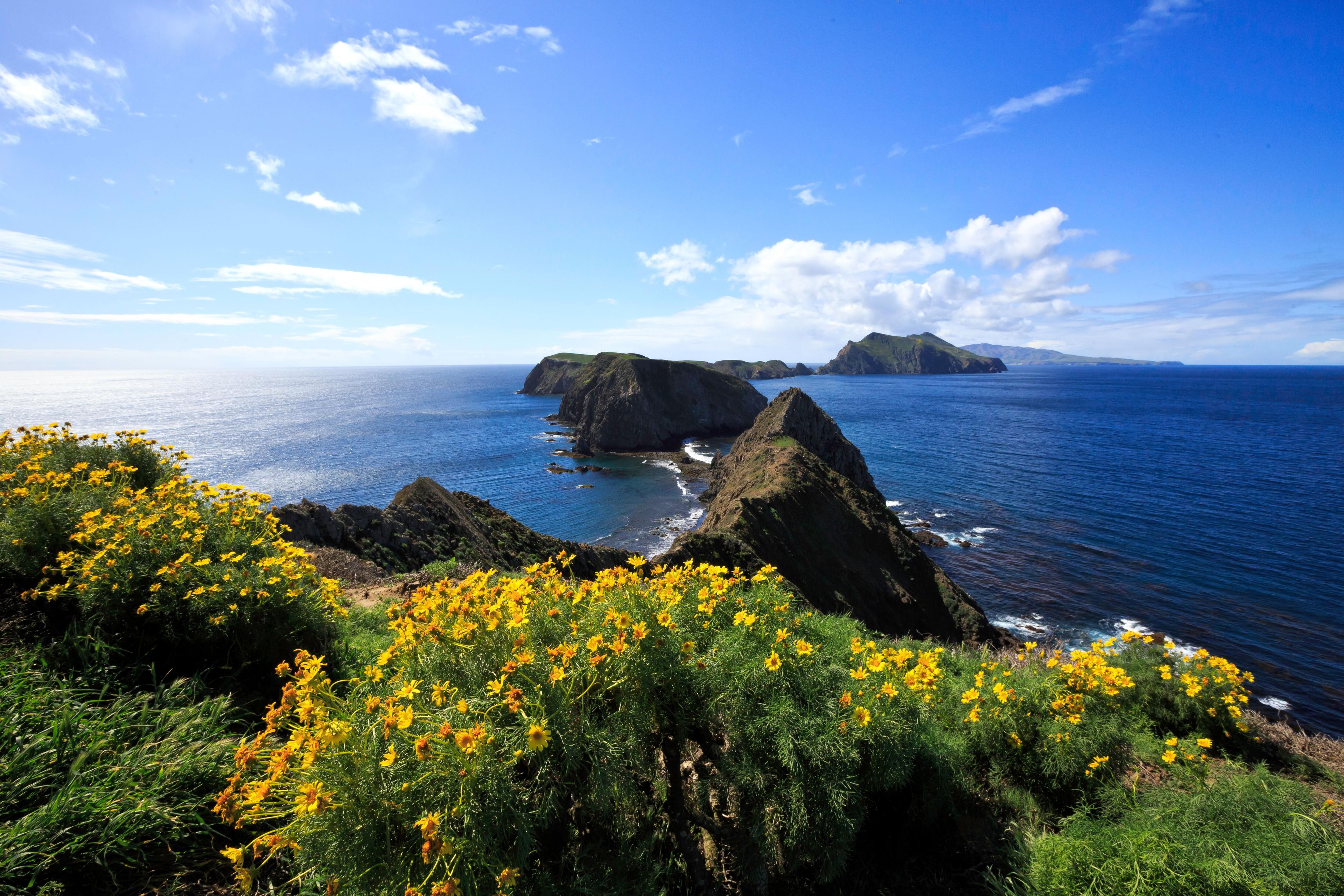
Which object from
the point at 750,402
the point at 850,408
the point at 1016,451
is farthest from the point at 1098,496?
the point at 850,408

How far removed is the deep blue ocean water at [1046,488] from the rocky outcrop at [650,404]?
22.6ft

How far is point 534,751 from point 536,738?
→ 0.10m

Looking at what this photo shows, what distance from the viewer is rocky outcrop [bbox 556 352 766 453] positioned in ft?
232

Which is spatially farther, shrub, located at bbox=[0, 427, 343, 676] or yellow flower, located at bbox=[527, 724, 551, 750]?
shrub, located at bbox=[0, 427, 343, 676]

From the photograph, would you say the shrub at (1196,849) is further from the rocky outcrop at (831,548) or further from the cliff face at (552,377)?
the cliff face at (552,377)

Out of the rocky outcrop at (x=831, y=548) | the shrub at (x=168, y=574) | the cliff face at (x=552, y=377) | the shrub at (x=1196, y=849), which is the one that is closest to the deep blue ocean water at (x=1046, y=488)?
the rocky outcrop at (x=831, y=548)

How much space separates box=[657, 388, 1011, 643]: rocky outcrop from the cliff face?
107058 millimetres

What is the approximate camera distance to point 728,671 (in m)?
3.73

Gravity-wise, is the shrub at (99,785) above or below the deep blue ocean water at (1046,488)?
above

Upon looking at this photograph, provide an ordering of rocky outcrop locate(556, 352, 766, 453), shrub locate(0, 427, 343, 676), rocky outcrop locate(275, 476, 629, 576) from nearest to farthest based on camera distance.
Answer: shrub locate(0, 427, 343, 676) → rocky outcrop locate(275, 476, 629, 576) → rocky outcrop locate(556, 352, 766, 453)

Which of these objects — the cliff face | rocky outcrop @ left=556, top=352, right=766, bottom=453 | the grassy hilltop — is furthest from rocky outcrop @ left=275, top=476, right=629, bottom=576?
the cliff face

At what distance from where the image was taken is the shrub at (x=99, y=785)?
2.67 meters

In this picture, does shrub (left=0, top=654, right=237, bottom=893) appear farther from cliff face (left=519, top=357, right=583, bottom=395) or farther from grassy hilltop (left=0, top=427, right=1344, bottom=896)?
cliff face (left=519, top=357, right=583, bottom=395)

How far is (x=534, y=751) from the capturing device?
278 centimetres
